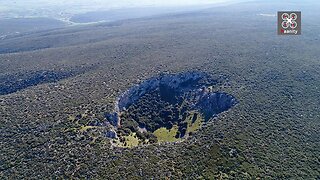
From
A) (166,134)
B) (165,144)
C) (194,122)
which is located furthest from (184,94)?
(165,144)

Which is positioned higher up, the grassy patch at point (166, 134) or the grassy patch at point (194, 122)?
the grassy patch at point (194, 122)

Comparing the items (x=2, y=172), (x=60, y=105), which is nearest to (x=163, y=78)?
(x=60, y=105)

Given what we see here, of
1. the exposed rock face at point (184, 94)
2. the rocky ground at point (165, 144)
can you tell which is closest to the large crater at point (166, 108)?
the exposed rock face at point (184, 94)

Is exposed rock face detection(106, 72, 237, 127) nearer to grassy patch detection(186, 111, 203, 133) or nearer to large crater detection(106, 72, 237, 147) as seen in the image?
large crater detection(106, 72, 237, 147)

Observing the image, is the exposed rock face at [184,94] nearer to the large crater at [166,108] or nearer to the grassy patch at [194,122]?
the large crater at [166,108]

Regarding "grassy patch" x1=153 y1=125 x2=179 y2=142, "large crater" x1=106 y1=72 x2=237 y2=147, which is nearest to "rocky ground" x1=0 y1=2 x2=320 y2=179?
"large crater" x1=106 y1=72 x2=237 y2=147

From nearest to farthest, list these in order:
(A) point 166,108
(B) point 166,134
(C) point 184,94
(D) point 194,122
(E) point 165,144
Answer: (E) point 165,144
(B) point 166,134
(D) point 194,122
(A) point 166,108
(C) point 184,94

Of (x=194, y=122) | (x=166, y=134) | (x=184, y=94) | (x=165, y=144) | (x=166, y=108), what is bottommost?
(x=166, y=134)

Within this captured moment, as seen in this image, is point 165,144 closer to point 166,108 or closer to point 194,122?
point 194,122
